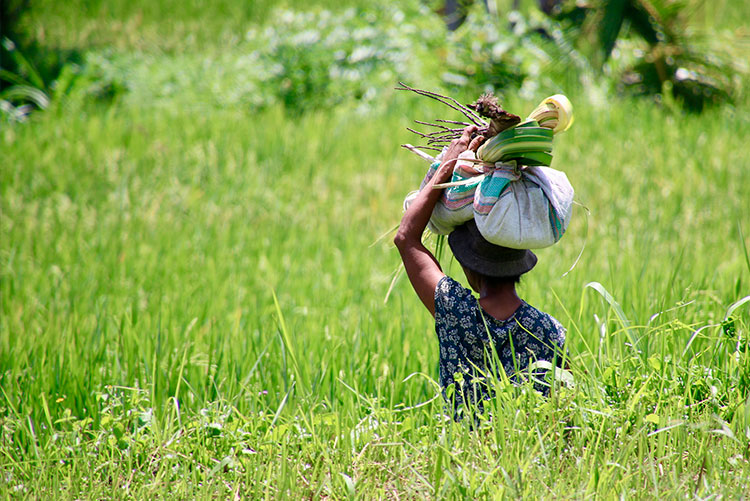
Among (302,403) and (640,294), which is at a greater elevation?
(640,294)

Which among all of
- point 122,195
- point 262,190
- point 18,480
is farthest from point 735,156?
point 18,480

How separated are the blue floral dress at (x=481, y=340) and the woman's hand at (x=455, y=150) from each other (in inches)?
10.8

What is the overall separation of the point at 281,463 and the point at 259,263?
2.85 m

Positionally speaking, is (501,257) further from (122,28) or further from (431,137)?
(122,28)

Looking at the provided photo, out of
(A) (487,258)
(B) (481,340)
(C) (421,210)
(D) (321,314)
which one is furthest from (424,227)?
(D) (321,314)

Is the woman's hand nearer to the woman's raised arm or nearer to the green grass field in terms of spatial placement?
the woman's raised arm

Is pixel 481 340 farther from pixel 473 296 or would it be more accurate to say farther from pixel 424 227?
pixel 424 227

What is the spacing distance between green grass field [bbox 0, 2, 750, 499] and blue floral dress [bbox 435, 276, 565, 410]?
89 mm

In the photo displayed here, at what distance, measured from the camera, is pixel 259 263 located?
4633mm

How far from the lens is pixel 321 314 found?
353 centimetres

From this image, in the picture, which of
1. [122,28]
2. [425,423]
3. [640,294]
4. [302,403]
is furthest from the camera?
[122,28]

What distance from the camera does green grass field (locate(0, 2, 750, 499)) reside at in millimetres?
1882

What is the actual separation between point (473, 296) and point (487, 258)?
0.37 ft

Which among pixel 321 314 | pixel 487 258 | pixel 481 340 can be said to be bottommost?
pixel 321 314
